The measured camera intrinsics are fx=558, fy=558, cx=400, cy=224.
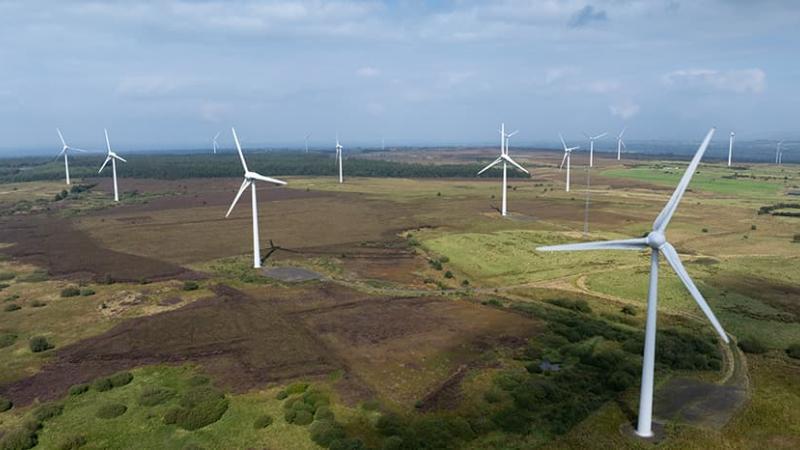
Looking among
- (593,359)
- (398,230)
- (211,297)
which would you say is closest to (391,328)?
(593,359)

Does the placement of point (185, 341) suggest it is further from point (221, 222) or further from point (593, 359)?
point (221, 222)

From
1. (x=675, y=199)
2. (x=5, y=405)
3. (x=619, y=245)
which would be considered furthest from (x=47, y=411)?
(x=675, y=199)

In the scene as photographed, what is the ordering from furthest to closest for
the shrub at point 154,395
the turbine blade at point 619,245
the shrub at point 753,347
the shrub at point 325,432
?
the shrub at point 753,347, the shrub at point 154,395, the shrub at point 325,432, the turbine blade at point 619,245

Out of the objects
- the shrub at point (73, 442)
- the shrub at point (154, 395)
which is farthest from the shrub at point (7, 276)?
the shrub at point (73, 442)

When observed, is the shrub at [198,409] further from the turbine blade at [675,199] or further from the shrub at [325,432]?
the turbine blade at [675,199]

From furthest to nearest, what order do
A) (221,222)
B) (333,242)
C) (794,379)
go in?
(221,222) → (333,242) → (794,379)

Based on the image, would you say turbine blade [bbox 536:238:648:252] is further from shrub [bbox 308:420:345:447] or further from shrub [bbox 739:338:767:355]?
shrub [bbox 739:338:767:355]
